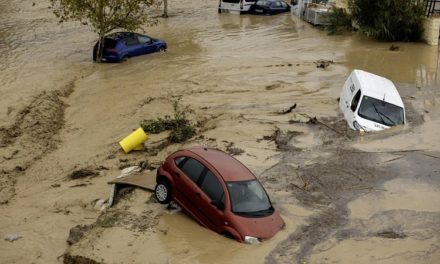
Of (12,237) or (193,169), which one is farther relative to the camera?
(12,237)

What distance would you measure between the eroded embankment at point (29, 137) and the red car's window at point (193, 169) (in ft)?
15.9

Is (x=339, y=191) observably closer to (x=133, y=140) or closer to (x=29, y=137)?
(x=133, y=140)

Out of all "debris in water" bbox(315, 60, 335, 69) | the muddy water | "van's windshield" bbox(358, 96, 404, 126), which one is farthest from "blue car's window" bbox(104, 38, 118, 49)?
"van's windshield" bbox(358, 96, 404, 126)

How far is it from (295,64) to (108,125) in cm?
1075

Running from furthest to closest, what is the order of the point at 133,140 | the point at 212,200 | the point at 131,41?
the point at 131,41, the point at 133,140, the point at 212,200

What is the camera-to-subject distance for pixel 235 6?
39906 millimetres

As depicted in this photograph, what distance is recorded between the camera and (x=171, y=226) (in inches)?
452

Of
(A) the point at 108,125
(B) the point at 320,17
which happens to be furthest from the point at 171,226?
(B) the point at 320,17

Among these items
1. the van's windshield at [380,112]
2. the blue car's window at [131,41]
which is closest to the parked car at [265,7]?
the blue car's window at [131,41]

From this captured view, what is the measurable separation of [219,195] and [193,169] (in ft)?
3.00

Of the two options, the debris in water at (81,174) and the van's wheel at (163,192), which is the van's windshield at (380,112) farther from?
the debris in water at (81,174)

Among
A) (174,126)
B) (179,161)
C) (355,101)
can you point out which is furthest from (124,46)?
(179,161)

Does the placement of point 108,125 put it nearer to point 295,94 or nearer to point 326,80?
point 295,94

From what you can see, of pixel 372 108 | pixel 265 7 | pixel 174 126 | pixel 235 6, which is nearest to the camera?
pixel 372 108
